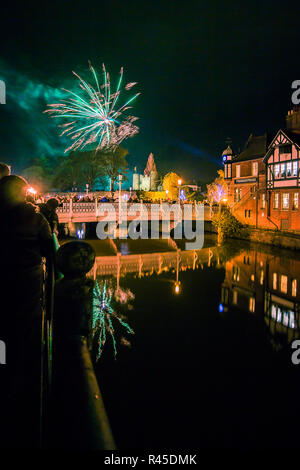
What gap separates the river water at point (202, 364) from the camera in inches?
268

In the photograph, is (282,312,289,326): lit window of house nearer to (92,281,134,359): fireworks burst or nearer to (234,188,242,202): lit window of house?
(92,281,134,359): fireworks burst

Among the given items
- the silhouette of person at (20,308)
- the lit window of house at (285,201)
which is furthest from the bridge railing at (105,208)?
the silhouette of person at (20,308)

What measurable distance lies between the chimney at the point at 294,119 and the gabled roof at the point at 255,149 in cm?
479

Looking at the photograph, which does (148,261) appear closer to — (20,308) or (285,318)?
(285,318)

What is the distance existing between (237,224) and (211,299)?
86.5ft

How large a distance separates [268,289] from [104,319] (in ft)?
39.2

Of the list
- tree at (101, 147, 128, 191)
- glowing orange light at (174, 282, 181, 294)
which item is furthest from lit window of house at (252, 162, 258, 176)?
tree at (101, 147, 128, 191)

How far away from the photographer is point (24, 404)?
266 centimetres

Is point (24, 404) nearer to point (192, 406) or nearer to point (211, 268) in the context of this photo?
point (192, 406)

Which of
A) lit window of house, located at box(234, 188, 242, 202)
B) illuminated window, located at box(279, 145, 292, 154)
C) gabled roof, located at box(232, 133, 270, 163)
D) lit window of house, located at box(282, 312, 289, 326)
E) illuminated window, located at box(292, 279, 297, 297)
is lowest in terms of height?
lit window of house, located at box(282, 312, 289, 326)

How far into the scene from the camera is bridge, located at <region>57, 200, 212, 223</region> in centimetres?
3002

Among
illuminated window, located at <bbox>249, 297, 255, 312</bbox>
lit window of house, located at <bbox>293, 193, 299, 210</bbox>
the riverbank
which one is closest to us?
illuminated window, located at <bbox>249, 297, 255, 312</bbox>

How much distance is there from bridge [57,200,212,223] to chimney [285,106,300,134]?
54.3 ft
